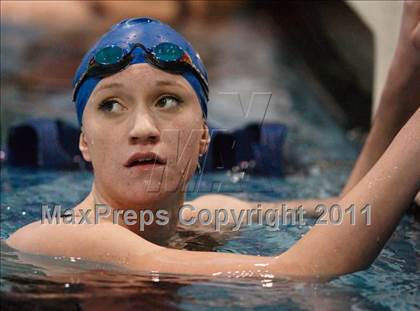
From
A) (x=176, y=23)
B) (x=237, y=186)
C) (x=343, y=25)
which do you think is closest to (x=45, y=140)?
(x=237, y=186)

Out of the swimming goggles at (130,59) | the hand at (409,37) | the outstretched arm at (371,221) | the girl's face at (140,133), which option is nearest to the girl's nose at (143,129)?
the girl's face at (140,133)

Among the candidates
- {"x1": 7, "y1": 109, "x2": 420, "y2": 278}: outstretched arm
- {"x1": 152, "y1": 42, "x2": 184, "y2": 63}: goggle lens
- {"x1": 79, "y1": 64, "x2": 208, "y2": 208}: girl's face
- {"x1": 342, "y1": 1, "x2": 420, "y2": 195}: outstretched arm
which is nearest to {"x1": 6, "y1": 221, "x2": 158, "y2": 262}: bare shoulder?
{"x1": 7, "y1": 109, "x2": 420, "y2": 278}: outstretched arm

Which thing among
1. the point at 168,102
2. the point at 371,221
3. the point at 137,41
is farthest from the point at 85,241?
the point at 371,221

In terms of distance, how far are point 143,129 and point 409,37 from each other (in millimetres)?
651

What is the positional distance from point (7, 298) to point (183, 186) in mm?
576

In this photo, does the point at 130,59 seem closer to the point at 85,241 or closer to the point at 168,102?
the point at 168,102

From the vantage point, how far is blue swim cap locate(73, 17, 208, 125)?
1.83m

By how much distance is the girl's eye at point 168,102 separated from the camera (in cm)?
180

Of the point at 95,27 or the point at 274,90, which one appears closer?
the point at 274,90

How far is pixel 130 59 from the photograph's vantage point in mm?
1797

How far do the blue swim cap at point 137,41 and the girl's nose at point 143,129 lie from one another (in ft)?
0.41

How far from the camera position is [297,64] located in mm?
4926

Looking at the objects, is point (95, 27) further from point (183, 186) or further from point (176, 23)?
point (183, 186)

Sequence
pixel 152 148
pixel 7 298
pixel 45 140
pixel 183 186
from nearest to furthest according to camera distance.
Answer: pixel 7 298 < pixel 152 148 < pixel 183 186 < pixel 45 140
